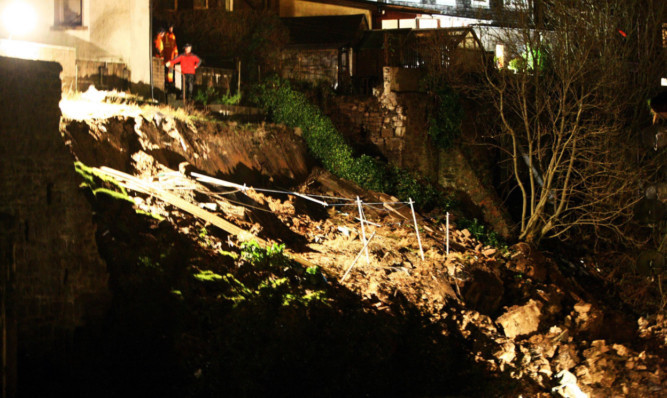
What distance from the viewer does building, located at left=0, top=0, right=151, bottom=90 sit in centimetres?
1784

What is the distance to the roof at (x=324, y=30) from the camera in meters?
27.7

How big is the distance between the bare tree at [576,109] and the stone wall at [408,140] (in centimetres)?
130

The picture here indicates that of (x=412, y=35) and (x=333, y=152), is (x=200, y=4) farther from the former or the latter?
(x=333, y=152)

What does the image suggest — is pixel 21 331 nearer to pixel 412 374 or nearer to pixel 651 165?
pixel 412 374

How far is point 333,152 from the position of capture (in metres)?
19.7

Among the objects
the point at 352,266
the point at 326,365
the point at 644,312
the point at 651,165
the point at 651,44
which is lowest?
the point at 644,312

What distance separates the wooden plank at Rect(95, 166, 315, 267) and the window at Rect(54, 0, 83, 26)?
32.1ft

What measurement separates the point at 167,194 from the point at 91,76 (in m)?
6.56

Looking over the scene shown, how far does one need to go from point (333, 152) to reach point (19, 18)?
8719mm

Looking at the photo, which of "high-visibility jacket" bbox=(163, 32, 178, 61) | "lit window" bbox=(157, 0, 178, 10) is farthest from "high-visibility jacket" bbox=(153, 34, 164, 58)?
"lit window" bbox=(157, 0, 178, 10)

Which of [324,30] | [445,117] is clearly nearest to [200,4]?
[324,30]

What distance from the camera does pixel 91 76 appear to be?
55.9 feet

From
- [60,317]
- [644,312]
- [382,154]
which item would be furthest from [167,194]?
[644,312]

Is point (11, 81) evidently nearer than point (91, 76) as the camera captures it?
Yes
